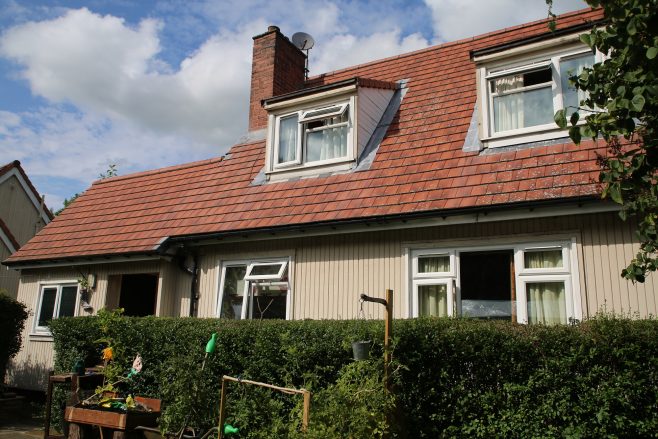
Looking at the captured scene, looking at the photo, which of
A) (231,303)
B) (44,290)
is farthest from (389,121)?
(44,290)

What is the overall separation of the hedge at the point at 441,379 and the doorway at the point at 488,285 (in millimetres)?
2131

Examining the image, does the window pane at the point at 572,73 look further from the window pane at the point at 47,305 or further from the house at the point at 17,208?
the house at the point at 17,208

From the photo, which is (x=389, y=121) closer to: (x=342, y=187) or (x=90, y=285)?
(x=342, y=187)

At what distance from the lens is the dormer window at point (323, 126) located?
11508mm

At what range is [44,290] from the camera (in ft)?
46.5

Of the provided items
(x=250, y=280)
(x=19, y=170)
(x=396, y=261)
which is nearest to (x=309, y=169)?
(x=250, y=280)

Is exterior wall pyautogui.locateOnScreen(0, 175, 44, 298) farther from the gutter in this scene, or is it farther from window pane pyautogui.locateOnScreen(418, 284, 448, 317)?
window pane pyautogui.locateOnScreen(418, 284, 448, 317)

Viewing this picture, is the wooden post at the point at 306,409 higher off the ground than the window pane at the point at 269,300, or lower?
lower

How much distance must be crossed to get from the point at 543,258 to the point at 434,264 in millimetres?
1732

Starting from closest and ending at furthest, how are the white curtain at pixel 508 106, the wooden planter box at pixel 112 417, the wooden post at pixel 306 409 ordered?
the wooden post at pixel 306 409 < the wooden planter box at pixel 112 417 < the white curtain at pixel 508 106

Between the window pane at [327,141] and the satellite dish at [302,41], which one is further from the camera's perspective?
the satellite dish at [302,41]

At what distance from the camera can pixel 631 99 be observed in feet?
14.6

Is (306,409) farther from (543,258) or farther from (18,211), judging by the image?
(18,211)

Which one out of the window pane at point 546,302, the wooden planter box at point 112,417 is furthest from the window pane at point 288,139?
the wooden planter box at point 112,417
